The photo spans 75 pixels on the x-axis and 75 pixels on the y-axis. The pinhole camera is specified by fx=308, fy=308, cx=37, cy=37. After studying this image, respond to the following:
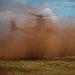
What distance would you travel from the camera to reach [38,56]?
29.8 m

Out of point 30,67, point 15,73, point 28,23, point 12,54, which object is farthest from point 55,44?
point 15,73

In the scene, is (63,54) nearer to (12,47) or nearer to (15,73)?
(12,47)

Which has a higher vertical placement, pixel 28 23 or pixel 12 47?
pixel 28 23

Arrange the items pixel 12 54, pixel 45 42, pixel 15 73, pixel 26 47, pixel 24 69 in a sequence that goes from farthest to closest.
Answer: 1. pixel 45 42
2. pixel 26 47
3. pixel 12 54
4. pixel 24 69
5. pixel 15 73

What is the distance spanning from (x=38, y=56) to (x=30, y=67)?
31.4ft

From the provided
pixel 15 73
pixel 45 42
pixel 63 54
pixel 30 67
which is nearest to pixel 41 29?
pixel 45 42

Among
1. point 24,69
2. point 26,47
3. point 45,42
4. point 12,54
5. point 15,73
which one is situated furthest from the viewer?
point 45,42

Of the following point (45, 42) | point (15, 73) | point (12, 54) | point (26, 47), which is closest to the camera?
point (15, 73)

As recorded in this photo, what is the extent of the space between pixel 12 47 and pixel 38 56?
2.72 meters

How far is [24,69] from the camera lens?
19.3 m

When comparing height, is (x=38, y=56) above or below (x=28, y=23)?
below

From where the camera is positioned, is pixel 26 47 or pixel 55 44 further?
pixel 55 44

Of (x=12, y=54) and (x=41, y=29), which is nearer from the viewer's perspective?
(x=12, y=54)

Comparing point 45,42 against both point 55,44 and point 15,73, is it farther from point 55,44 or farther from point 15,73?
point 15,73
